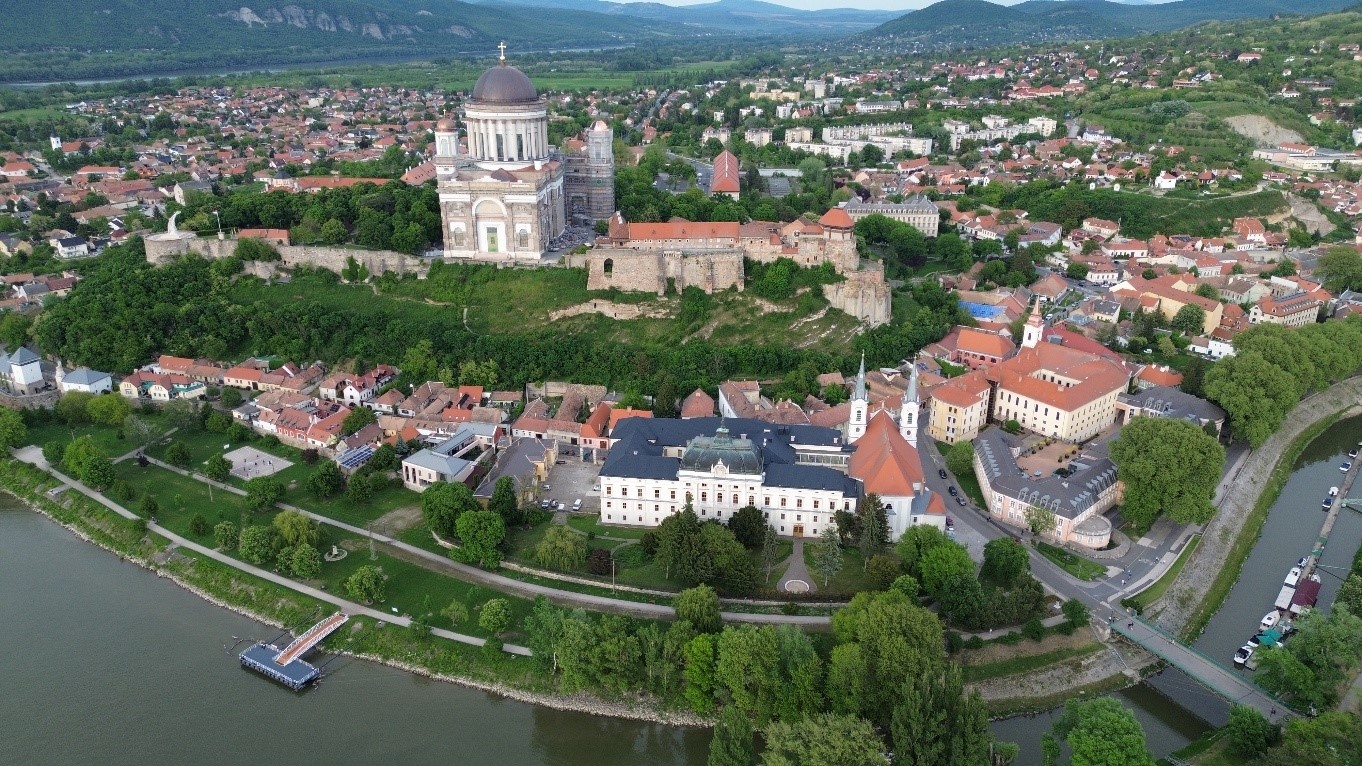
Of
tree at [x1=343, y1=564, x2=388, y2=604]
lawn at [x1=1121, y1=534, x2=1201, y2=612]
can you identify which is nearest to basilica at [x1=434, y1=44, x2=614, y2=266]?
tree at [x1=343, y1=564, x2=388, y2=604]

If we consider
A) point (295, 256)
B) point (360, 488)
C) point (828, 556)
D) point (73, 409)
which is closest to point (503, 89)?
point (295, 256)

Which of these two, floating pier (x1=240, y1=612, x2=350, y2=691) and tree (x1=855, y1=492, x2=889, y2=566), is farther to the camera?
tree (x1=855, y1=492, x2=889, y2=566)

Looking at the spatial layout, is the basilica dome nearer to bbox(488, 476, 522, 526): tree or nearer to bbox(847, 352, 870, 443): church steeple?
bbox(488, 476, 522, 526): tree

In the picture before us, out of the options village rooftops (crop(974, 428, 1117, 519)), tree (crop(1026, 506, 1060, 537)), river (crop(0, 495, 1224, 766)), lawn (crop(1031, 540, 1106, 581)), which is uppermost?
village rooftops (crop(974, 428, 1117, 519))

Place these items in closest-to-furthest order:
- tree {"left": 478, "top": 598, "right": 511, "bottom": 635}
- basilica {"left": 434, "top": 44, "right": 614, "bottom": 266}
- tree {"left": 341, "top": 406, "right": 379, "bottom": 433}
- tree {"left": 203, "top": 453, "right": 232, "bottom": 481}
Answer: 1. tree {"left": 478, "top": 598, "right": 511, "bottom": 635}
2. tree {"left": 203, "top": 453, "right": 232, "bottom": 481}
3. tree {"left": 341, "top": 406, "right": 379, "bottom": 433}
4. basilica {"left": 434, "top": 44, "right": 614, "bottom": 266}

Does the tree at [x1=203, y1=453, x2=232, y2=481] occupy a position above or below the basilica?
below

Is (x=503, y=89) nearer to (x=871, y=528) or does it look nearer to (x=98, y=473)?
(x=98, y=473)

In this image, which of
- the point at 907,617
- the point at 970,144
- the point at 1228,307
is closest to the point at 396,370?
the point at 907,617

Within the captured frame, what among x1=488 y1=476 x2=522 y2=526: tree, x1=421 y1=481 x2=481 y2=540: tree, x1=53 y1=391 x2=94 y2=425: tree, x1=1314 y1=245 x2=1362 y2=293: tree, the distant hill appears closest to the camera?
x1=421 y1=481 x2=481 y2=540: tree
